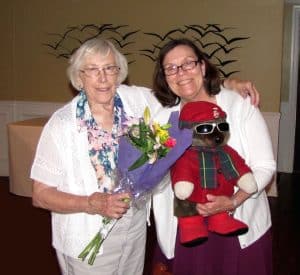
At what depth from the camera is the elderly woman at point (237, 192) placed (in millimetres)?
1525

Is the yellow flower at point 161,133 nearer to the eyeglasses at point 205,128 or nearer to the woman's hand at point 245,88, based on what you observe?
the eyeglasses at point 205,128

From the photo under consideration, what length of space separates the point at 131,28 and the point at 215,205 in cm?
374

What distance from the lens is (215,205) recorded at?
4.72ft

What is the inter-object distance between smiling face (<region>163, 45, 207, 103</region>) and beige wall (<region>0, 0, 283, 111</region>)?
3180 millimetres

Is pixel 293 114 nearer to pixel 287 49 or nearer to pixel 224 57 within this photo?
pixel 287 49

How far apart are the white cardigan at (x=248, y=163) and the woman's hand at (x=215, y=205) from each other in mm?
117

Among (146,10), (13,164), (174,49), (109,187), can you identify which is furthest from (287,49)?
(109,187)

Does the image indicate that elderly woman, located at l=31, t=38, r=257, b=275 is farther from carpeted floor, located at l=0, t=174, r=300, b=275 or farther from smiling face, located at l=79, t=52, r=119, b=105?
carpeted floor, located at l=0, t=174, r=300, b=275

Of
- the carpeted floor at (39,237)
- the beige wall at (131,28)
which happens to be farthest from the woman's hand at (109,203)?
the beige wall at (131,28)

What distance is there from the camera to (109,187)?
4.83 ft

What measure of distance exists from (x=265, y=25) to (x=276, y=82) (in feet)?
2.15

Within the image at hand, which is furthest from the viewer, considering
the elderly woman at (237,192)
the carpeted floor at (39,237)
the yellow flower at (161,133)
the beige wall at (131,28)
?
the beige wall at (131,28)

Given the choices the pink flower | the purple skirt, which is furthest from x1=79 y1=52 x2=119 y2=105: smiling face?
the purple skirt

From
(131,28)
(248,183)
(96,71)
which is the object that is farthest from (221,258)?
(131,28)
